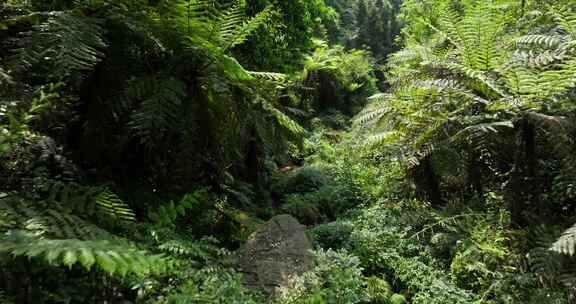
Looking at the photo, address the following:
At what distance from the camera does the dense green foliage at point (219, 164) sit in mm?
1698

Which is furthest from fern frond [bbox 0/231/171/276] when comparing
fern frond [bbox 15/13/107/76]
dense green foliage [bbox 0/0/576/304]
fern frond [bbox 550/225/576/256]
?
fern frond [bbox 550/225/576/256]

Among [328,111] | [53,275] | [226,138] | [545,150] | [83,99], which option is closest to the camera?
[53,275]

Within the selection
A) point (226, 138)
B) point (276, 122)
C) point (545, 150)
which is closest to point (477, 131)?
point (545, 150)

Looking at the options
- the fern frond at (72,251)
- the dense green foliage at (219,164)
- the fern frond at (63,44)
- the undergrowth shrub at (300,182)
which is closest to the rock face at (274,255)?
the dense green foliage at (219,164)

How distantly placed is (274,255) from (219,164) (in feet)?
2.49

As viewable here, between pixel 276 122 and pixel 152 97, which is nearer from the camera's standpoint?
pixel 152 97

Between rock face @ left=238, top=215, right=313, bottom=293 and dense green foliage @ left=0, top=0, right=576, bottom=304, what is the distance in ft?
0.46

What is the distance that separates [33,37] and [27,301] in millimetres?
1180

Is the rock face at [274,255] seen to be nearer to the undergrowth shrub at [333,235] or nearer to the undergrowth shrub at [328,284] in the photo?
the undergrowth shrub at [328,284]

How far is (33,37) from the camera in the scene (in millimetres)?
1856

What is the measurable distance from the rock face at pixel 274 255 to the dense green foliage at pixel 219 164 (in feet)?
0.46

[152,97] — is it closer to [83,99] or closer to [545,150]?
[83,99]

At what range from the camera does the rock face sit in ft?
8.29

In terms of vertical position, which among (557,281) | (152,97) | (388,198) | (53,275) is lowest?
(388,198)
